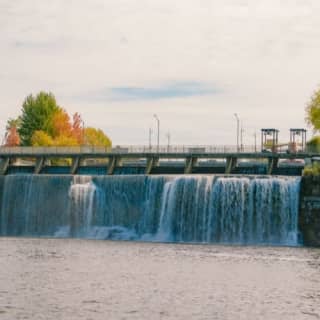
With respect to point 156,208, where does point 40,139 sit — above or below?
above

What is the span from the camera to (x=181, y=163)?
123 metres

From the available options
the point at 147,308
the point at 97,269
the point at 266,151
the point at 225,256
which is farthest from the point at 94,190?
the point at 147,308

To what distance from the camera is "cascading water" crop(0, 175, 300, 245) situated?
96.9 metres

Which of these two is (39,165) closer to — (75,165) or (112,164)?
(75,165)

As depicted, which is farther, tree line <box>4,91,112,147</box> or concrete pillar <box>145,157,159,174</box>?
tree line <box>4,91,112,147</box>

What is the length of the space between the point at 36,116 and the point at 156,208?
85.4 metres

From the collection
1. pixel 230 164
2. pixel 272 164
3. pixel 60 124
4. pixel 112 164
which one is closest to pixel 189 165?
pixel 230 164

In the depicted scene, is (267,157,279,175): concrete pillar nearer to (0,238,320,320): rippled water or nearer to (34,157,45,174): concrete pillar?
(0,238,320,320): rippled water

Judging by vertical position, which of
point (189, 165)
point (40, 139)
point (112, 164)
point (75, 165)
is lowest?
point (189, 165)

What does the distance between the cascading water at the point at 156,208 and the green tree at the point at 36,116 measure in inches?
2738

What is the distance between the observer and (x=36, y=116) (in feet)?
607

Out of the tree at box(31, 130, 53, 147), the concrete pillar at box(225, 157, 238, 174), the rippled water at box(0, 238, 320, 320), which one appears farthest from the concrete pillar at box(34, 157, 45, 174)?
the tree at box(31, 130, 53, 147)

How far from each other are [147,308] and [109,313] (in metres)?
2.65

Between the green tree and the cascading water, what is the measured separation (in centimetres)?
6955
